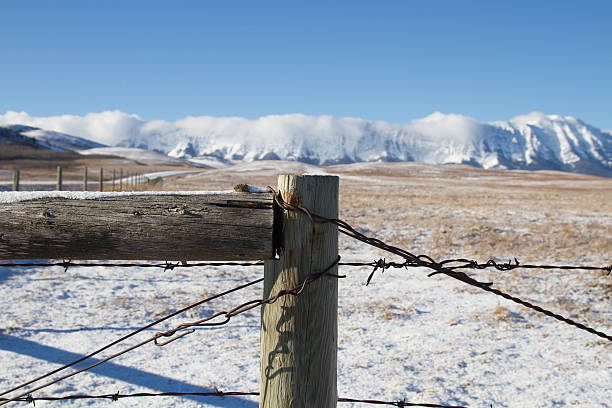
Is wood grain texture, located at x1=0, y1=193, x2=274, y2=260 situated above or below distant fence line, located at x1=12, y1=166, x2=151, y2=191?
above

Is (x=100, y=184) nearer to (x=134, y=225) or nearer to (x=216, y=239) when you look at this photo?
(x=134, y=225)

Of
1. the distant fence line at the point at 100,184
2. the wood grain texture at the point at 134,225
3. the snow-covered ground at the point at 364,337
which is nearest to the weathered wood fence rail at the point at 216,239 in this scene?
the wood grain texture at the point at 134,225

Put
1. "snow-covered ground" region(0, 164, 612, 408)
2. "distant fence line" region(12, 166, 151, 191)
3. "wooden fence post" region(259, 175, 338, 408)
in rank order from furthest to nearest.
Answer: "distant fence line" region(12, 166, 151, 191) → "snow-covered ground" region(0, 164, 612, 408) → "wooden fence post" region(259, 175, 338, 408)

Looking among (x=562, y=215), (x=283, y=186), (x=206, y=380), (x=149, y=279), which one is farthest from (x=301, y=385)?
(x=562, y=215)

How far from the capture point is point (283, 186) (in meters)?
1.75

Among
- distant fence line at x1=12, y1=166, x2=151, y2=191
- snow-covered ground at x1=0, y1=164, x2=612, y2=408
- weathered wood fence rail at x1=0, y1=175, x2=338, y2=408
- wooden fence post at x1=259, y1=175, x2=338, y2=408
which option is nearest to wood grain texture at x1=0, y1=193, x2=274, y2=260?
weathered wood fence rail at x1=0, y1=175, x2=338, y2=408

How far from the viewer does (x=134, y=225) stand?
1789 mm

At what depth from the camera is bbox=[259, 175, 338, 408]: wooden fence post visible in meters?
1.73

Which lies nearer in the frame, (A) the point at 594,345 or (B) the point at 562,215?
(A) the point at 594,345

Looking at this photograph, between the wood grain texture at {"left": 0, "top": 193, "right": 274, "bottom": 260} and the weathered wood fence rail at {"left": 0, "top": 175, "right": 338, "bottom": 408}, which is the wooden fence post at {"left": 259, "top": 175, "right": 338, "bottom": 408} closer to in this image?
the weathered wood fence rail at {"left": 0, "top": 175, "right": 338, "bottom": 408}

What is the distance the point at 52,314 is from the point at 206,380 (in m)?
3.07

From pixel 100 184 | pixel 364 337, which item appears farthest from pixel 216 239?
pixel 100 184

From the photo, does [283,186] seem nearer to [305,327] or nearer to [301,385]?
[305,327]

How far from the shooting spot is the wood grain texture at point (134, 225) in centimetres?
178
